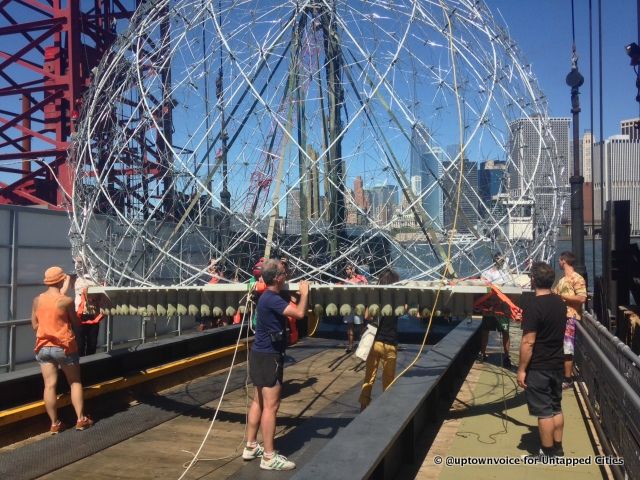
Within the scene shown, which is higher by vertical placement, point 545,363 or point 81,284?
point 81,284

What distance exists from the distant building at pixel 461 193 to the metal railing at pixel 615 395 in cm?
152

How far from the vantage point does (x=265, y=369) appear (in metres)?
4.48

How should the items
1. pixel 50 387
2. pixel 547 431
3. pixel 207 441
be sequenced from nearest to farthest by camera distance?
pixel 547 431
pixel 50 387
pixel 207 441

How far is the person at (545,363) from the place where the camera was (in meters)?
4.29

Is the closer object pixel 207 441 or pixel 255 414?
pixel 255 414

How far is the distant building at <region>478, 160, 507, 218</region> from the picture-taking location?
5.98m

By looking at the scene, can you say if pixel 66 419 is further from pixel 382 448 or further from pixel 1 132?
pixel 1 132

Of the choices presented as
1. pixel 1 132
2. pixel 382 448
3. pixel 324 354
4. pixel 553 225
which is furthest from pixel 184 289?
pixel 1 132

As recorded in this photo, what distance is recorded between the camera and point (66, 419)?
19.8 feet

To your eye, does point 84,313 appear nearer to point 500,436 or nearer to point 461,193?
point 461,193

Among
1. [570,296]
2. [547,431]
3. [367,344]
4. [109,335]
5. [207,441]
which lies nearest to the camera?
[547,431]

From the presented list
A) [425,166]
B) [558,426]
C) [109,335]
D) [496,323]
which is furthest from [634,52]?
[109,335]

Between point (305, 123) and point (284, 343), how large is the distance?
2615 millimetres

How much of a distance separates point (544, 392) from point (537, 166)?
2752 mm
